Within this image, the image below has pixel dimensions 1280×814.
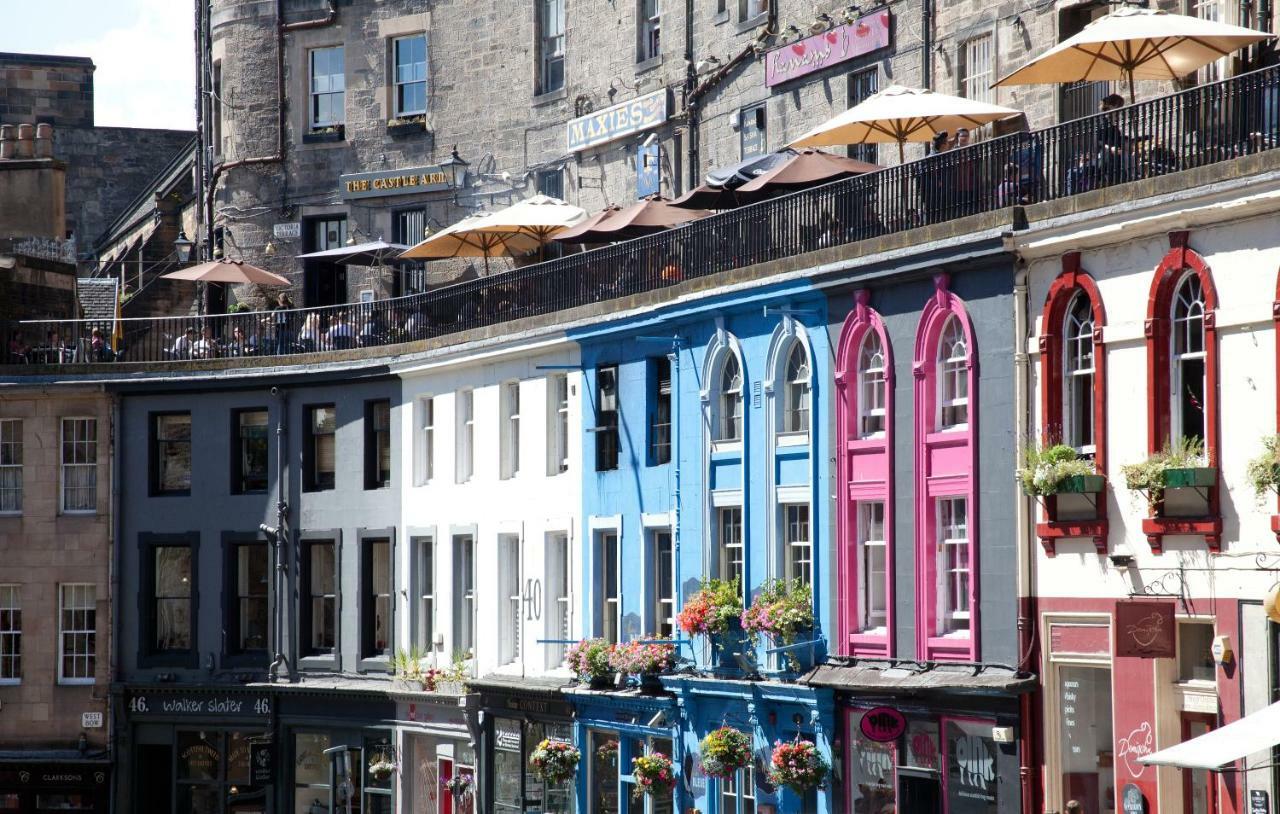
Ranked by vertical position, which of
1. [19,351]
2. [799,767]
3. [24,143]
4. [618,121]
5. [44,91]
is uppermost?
[44,91]

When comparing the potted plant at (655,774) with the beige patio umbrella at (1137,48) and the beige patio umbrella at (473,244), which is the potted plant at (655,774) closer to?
the beige patio umbrella at (1137,48)

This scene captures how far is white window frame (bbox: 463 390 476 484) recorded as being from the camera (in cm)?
4103

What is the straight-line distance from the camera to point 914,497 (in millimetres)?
29469

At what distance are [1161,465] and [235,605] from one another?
23568 mm

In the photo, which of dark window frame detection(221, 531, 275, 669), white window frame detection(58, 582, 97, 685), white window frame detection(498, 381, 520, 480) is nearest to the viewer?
white window frame detection(498, 381, 520, 480)

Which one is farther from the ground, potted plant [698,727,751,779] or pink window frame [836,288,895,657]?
pink window frame [836,288,895,657]

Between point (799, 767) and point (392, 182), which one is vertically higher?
point (392, 182)

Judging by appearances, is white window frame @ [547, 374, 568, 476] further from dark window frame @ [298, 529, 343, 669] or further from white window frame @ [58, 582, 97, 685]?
white window frame @ [58, 582, 97, 685]

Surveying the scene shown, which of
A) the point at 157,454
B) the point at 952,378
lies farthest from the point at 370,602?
the point at 952,378

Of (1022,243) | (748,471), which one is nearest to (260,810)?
(748,471)

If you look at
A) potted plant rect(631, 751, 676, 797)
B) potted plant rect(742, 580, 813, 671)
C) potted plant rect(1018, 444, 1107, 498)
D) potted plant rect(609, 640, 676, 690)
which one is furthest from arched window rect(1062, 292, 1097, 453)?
potted plant rect(631, 751, 676, 797)

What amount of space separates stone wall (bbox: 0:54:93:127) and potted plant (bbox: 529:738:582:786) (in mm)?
33737

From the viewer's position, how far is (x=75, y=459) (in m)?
45.7

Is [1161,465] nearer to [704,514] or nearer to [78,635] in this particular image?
[704,514]
